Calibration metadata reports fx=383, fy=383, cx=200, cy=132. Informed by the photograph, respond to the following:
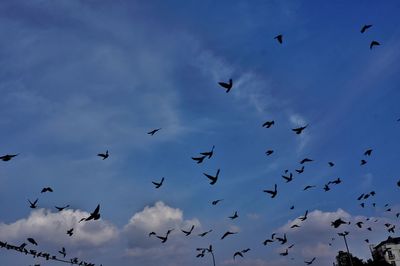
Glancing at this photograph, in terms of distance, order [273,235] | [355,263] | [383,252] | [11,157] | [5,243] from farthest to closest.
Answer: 1. [383,252]
2. [355,263]
3. [273,235]
4. [5,243]
5. [11,157]

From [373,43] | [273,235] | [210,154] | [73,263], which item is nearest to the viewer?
[210,154]

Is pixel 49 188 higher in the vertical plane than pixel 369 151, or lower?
lower

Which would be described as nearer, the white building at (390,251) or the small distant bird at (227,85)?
the small distant bird at (227,85)

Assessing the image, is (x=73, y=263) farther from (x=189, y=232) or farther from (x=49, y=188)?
(x=189, y=232)

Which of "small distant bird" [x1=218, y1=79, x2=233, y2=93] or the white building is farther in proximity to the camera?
the white building

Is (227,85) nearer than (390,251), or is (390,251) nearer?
(227,85)

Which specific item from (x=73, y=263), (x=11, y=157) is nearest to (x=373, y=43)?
(x=11, y=157)

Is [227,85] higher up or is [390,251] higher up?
[390,251]

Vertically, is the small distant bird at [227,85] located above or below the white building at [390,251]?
below

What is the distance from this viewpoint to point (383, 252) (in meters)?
107

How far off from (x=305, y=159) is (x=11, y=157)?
55.0 ft

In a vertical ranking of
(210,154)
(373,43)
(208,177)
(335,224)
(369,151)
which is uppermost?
(373,43)

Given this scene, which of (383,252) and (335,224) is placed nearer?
(335,224)

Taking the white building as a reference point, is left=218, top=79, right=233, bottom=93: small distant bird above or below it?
below
